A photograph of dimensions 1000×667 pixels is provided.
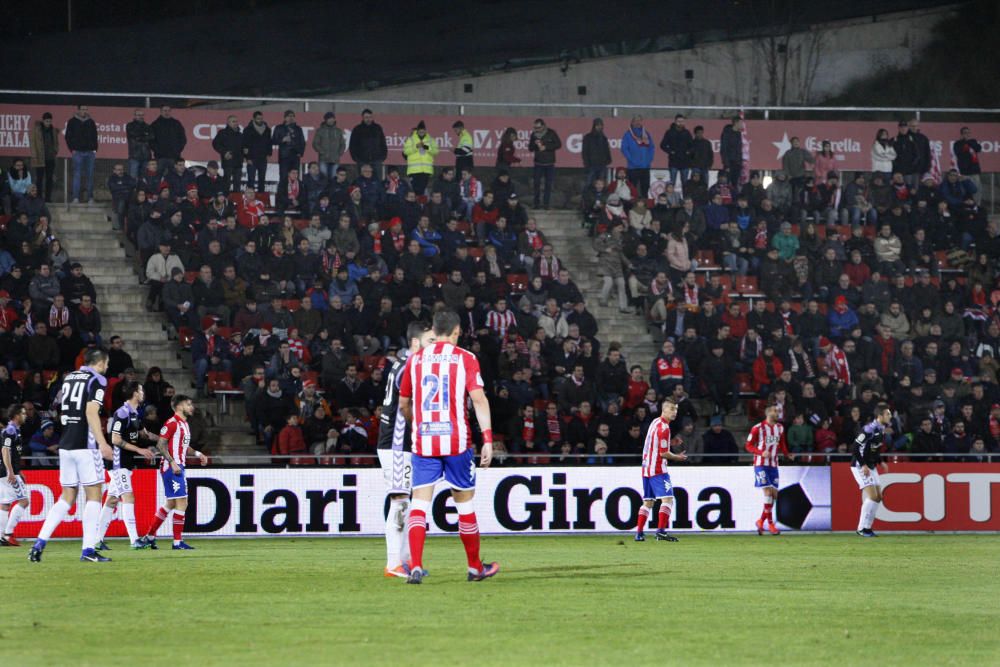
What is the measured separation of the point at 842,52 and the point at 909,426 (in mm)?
16689

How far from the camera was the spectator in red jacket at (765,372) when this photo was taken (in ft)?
88.6

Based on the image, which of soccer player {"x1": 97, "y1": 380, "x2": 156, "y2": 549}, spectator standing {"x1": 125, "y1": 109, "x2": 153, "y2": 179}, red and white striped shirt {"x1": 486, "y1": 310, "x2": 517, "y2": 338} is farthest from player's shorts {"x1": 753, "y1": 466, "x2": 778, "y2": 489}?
spectator standing {"x1": 125, "y1": 109, "x2": 153, "y2": 179}

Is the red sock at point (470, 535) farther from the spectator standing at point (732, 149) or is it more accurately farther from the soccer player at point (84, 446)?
the spectator standing at point (732, 149)

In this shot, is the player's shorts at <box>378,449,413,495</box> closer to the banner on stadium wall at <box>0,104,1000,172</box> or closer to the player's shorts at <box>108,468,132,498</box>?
the player's shorts at <box>108,468,132,498</box>

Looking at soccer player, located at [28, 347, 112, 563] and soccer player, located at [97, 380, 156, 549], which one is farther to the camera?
soccer player, located at [97, 380, 156, 549]

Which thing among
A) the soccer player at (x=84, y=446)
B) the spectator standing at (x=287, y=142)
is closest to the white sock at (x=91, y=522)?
the soccer player at (x=84, y=446)

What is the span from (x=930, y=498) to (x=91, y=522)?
1517 cm

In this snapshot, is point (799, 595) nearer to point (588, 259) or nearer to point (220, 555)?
point (220, 555)

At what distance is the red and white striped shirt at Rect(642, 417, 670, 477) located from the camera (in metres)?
21.0

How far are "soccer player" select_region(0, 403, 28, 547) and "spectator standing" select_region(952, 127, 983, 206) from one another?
71.6 ft

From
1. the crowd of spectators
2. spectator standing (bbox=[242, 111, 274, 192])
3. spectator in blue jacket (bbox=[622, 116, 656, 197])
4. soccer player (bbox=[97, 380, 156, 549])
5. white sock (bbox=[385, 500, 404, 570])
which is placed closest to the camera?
white sock (bbox=[385, 500, 404, 570])

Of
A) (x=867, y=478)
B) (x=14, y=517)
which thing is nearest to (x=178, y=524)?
(x=14, y=517)

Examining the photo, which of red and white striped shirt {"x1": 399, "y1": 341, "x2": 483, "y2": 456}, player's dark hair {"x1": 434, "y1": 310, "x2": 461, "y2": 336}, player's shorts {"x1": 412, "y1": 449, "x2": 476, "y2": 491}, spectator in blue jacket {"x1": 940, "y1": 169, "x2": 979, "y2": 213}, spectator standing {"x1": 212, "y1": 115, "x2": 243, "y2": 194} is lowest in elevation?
player's shorts {"x1": 412, "y1": 449, "x2": 476, "y2": 491}

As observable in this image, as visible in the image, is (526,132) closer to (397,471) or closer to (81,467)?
(81,467)
